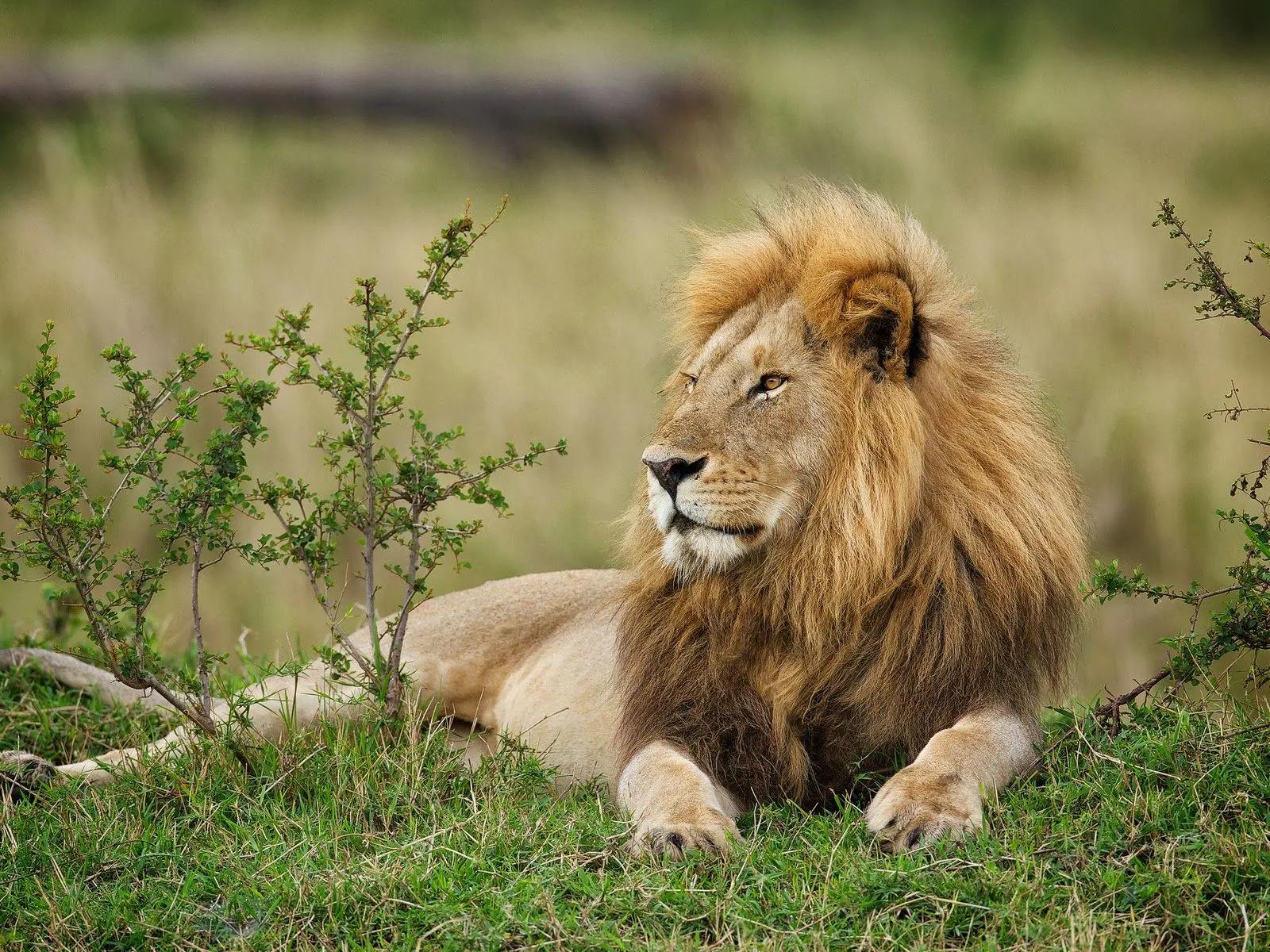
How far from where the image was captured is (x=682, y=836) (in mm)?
3102

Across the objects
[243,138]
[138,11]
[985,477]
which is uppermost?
[138,11]

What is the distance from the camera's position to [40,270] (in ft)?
33.7

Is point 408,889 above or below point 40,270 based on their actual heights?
below

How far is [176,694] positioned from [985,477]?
241 cm

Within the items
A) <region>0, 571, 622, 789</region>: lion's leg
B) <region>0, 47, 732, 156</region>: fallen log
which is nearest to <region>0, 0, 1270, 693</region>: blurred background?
<region>0, 47, 732, 156</region>: fallen log

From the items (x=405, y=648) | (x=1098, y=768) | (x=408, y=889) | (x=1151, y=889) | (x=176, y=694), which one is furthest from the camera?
(x=405, y=648)

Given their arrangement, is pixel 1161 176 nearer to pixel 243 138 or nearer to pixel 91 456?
pixel 243 138

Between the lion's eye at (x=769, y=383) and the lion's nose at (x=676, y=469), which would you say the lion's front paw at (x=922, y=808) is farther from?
the lion's eye at (x=769, y=383)

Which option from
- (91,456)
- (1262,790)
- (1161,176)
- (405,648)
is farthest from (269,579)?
(1161,176)

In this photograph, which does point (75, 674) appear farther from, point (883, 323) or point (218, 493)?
point (883, 323)

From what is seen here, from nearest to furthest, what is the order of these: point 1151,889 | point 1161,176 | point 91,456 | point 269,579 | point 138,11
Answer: point 1151,889
point 269,579
point 91,456
point 1161,176
point 138,11

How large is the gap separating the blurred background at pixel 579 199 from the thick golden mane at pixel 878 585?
11.9 feet

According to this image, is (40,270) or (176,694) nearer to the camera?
(176,694)

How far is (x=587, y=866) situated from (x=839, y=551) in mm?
933
